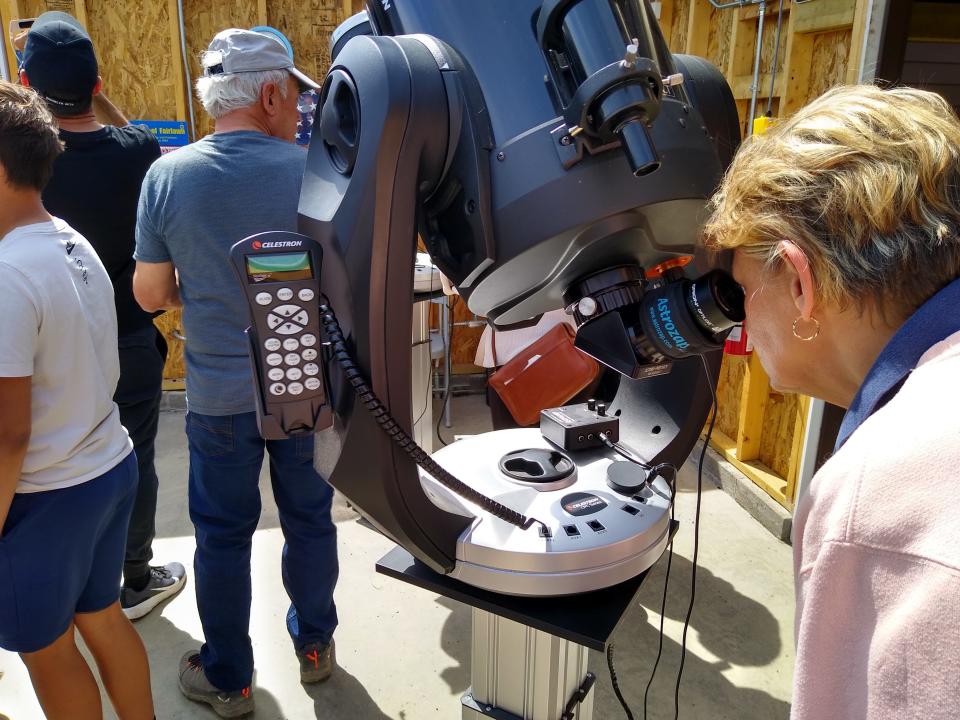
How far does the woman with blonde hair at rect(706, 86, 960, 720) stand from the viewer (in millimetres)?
583

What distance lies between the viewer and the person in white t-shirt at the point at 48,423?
143cm

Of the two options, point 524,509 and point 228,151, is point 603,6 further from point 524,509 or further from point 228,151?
point 228,151

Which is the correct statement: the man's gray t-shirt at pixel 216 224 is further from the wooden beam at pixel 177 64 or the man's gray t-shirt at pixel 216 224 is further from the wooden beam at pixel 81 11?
the wooden beam at pixel 81 11

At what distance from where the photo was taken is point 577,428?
124cm

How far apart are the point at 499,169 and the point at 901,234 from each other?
46 centimetres

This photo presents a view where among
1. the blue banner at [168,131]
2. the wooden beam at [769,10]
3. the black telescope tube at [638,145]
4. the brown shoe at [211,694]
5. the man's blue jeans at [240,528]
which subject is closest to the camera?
the black telescope tube at [638,145]

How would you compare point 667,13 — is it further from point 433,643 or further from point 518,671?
point 518,671

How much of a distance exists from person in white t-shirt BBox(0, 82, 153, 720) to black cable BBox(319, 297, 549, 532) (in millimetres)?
785

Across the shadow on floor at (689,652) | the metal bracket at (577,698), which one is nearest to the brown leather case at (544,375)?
the shadow on floor at (689,652)

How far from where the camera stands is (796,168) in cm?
78

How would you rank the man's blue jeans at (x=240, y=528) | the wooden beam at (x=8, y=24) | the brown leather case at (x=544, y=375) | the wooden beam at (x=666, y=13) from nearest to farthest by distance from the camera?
the man's blue jeans at (x=240, y=528) < the brown leather case at (x=544, y=375) < the wooden beam at (x=666, y=13) < the wooden beam at (x=8, y=24)

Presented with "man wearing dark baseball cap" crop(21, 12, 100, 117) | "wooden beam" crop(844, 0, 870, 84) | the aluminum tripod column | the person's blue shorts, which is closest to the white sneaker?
the person's blue shorts

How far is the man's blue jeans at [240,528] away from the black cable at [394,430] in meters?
1.04

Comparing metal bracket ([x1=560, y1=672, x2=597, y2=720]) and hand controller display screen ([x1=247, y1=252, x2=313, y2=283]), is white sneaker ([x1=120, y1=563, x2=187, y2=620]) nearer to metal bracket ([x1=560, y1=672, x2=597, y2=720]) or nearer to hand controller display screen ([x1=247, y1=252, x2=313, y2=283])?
metal bracket ([x1=560, y1=672, x2=597, y2=720])
